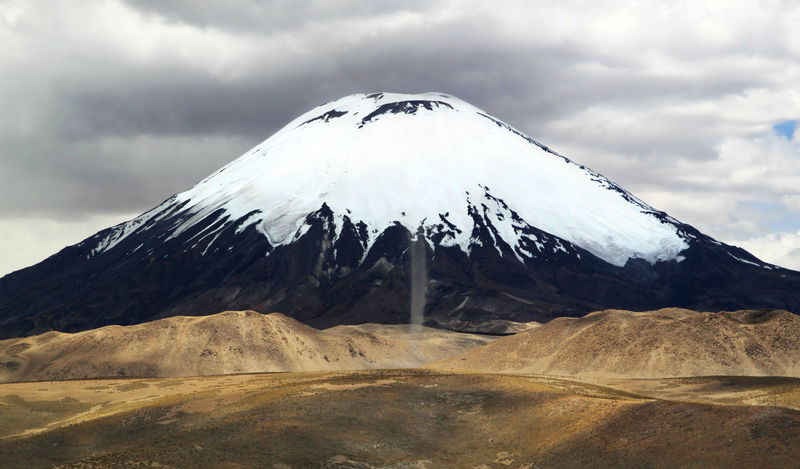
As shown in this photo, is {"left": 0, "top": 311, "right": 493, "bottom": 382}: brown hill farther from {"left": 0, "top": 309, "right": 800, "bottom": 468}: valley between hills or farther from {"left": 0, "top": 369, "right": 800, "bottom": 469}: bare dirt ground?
{"left": 0, "top": 369, "right": 800, "bottom": 469}: bare dirt ground

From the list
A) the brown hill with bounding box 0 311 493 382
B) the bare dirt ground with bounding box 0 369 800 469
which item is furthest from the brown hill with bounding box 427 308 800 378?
the brown hill with bounding box 0 311 493 382

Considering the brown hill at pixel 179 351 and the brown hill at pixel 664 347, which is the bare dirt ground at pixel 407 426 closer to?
the brown hill at pixel 664 347

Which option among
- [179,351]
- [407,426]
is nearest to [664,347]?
[407,426]

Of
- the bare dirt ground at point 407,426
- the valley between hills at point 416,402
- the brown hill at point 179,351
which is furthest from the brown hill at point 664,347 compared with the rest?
the brown hill at point 179,351

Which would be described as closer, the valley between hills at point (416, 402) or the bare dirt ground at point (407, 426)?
the bare dirt ground at point (407, 426)

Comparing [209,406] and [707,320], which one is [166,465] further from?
[707,320]

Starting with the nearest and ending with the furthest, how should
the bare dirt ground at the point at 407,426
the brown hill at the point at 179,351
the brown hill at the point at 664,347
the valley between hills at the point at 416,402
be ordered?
the bare dirt ground at the point at 407,426 < the valley between hills at the point at 416,402 < the brown hill at the point at 664,347 < the brown hill at the point at 179,351
